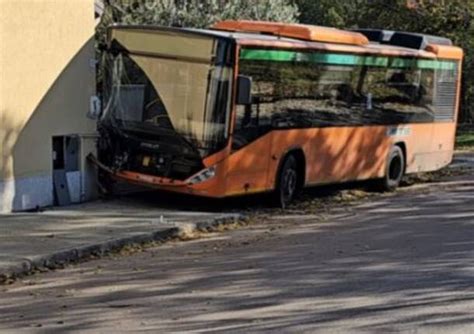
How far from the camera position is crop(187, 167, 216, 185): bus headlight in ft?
49.5

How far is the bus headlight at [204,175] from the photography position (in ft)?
49.5

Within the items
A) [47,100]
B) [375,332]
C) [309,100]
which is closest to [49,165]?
[47,100]

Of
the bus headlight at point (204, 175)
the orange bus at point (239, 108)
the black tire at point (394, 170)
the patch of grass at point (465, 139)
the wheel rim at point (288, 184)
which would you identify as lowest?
the patch of grass at point (465, 139)

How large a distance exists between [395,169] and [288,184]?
15.5 feet

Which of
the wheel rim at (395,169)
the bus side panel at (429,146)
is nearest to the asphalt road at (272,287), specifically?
the wheel rim at (395,169)

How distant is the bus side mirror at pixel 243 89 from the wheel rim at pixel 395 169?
644 cm

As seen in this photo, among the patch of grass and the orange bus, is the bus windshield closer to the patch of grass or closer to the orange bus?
the orange bus

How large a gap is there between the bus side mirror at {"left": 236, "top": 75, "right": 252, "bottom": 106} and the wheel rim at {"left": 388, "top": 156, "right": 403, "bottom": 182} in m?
6.44

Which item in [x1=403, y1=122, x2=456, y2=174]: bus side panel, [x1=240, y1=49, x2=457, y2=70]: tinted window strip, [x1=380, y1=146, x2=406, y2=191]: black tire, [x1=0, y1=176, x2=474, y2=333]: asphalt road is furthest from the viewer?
[x1=403, y1=122, x2=456, y2=174]: bus side panel

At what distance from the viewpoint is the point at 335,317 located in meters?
7.86

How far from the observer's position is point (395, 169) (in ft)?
68.3

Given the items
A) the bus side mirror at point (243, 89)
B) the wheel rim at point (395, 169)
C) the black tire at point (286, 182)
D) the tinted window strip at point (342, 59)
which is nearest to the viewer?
the bus side mirror at point (243, 89)

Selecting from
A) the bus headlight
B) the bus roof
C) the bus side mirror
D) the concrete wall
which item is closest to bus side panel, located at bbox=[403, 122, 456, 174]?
the bus roof

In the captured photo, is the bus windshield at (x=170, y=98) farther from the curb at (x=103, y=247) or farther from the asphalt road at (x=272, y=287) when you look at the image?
the asphalt road at (x=272, y=287)
